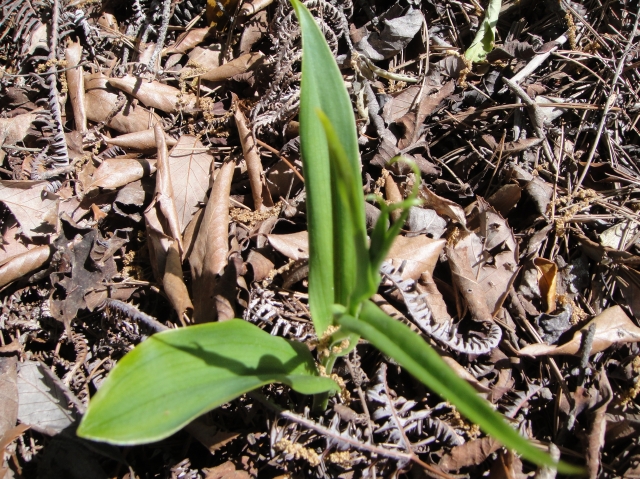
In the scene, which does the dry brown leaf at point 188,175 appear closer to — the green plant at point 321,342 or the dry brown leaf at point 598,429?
the green plant at point 321,342

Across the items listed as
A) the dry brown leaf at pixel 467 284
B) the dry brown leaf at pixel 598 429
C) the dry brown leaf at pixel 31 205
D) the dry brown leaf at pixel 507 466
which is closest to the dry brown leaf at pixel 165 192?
the dry brown leaf at pixel 31 205

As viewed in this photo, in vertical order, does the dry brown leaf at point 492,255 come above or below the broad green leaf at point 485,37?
below

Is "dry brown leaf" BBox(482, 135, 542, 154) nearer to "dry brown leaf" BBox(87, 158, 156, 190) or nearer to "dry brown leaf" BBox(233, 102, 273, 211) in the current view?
"dry brown leaf" BBox(233, 102, 273, 211)

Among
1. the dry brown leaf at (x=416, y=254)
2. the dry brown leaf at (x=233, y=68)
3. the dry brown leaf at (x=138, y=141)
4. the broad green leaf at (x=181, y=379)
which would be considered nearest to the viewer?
the broad green leaf at (x=181, y=379)

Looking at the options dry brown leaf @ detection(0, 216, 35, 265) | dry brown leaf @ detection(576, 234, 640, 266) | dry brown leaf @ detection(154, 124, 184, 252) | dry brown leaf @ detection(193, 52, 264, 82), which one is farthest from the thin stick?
dry brown leaf @ detection(0, 216, 35, 265)

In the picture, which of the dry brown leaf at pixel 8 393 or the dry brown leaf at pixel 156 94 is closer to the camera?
the dry brown leaf at pixel 8 393

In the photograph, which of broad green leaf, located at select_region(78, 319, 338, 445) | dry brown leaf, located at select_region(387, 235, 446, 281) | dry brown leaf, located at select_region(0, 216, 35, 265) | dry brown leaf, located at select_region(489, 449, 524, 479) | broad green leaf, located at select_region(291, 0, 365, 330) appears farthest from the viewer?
dry brown leaf, located at select_region(0, 216, 35, 265)

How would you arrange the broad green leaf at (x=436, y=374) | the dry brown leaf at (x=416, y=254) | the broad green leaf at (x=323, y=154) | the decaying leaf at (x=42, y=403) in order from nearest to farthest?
the broad green leaf at (x=436, y=374) → the broad green leaf at (x=323, y=154) → the decaying leaf at (x=42, y=403) → the dry brown leaf at (x=416, y=254)
